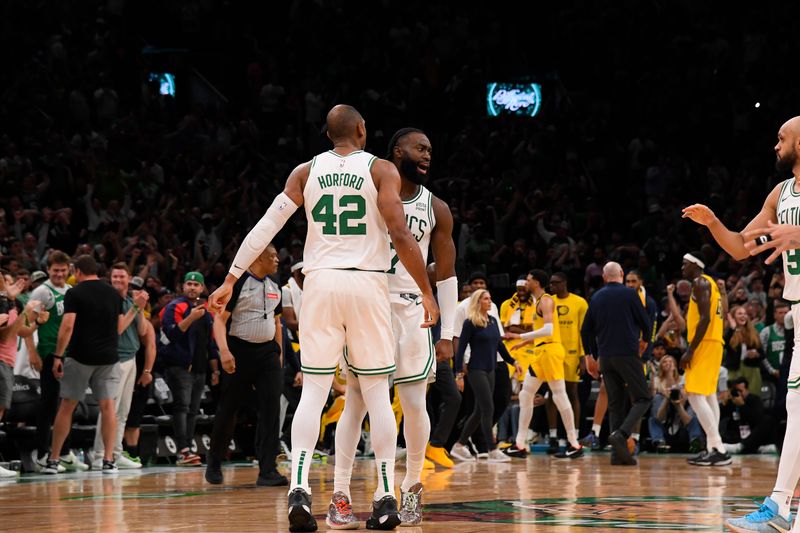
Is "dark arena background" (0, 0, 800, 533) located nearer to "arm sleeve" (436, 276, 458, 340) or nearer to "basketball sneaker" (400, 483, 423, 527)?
"basketball sneaker" (400, 483, 423, 527)

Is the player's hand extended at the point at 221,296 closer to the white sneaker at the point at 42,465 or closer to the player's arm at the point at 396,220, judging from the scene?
the player's arm at the point at 396,220

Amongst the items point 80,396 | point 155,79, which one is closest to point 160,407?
point 80,396

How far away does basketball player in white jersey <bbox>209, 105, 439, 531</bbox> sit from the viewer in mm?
6078

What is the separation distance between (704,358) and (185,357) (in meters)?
5.60

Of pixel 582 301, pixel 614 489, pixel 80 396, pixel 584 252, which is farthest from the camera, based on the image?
pixel 584 252

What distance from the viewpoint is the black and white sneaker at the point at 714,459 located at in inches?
487

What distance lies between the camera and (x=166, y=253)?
54.0ft

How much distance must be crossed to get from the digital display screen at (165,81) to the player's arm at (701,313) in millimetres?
12580

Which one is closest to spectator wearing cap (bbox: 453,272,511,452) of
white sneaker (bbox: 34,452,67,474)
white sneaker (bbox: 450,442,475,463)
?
white sneaker (bbox: 450,442,475,463)

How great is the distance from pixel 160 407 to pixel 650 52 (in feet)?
42.0

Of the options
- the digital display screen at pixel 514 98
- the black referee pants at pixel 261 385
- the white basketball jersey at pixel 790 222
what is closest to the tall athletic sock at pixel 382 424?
the white basketball jersey at pixel 790 222

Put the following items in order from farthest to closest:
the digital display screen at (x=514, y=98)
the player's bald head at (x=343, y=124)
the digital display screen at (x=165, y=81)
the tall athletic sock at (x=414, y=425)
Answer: the digital display screen at (x=514, y=98) < the digital display screen at (x=165, y=81) < the tall athletic sock at (x=414, y=425) < the player's bald head at (x=343, y=124)

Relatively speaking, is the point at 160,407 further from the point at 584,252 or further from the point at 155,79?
the point at 155,79

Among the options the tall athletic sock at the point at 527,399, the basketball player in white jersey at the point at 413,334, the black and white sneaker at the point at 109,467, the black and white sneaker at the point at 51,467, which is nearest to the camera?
the basketball player in white jersey at the point at 413,334
